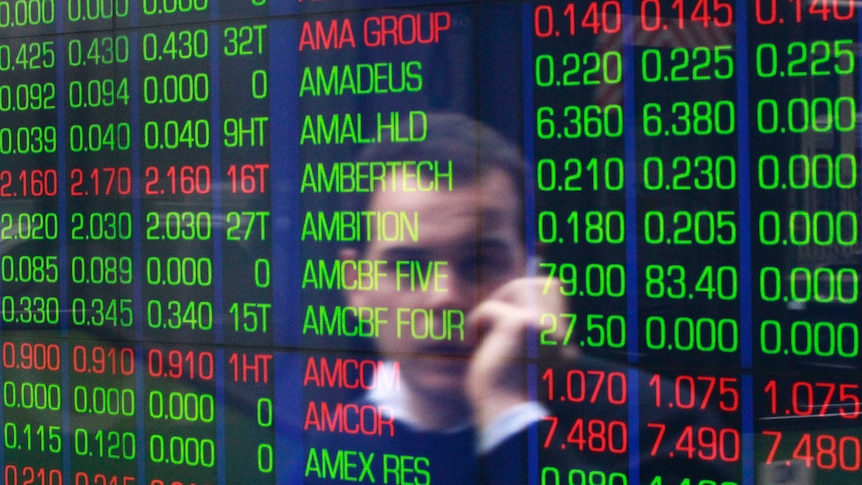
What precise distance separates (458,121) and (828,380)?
1.40 m

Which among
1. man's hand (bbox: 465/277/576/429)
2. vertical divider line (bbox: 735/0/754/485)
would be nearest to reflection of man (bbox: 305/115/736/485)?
man's hand (bbox: 465/277/576/429)

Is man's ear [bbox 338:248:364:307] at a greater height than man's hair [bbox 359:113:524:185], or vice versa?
man's hair [bbox 359:113:524:185]

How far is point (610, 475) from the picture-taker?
3594 millimetres

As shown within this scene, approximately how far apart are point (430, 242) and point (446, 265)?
3.7 inches

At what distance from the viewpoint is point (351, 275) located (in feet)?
12.9

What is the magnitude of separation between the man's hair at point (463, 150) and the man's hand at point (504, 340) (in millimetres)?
272

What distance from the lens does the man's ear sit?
391 cm

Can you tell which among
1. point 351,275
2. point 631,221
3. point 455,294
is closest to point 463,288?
point 455,294

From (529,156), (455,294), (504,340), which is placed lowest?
(504,340)

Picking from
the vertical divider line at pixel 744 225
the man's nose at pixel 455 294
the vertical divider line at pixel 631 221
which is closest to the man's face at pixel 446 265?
the man's nose at pixel 455 294

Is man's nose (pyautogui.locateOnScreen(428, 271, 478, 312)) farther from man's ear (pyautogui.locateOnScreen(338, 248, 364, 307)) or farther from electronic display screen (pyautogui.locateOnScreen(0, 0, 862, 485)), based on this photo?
man's ear (pyautogui.locateOnScreen(338, 248, 364, 307))

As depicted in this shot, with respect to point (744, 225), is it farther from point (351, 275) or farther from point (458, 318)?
point (351, 275)

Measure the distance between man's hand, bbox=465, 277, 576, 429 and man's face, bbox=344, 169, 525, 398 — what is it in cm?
3

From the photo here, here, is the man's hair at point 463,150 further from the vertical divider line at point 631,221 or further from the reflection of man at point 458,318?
the vertical divider line at point 631,221
